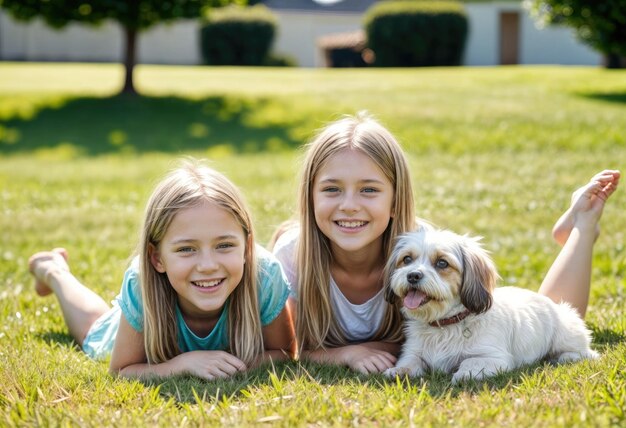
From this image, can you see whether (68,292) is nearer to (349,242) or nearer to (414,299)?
(349,242)

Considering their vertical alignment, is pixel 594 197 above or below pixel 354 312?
above

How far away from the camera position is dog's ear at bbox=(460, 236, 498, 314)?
13.9ft

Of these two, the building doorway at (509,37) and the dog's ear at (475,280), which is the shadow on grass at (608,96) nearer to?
the dog's ear at (475,280)

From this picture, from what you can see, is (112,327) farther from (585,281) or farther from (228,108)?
(228,108)

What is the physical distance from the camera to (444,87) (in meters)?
22.7

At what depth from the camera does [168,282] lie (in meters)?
4.77

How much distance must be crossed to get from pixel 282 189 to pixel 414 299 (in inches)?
288

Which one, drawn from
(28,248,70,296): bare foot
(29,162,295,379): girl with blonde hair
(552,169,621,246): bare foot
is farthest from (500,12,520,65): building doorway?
(29,162,295,379): girl with blonde hair

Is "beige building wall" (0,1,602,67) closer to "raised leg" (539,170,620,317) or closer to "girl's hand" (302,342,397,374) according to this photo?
"raised leg" (539,170,620,317)

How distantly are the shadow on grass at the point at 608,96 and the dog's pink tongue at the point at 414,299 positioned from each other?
15.8 m

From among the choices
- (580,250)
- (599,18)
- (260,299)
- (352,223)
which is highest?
(599,18)

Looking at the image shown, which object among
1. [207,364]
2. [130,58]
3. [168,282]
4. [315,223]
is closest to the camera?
[207,364]

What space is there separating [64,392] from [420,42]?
32.4m

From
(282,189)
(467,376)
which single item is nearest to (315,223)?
(467,376)
